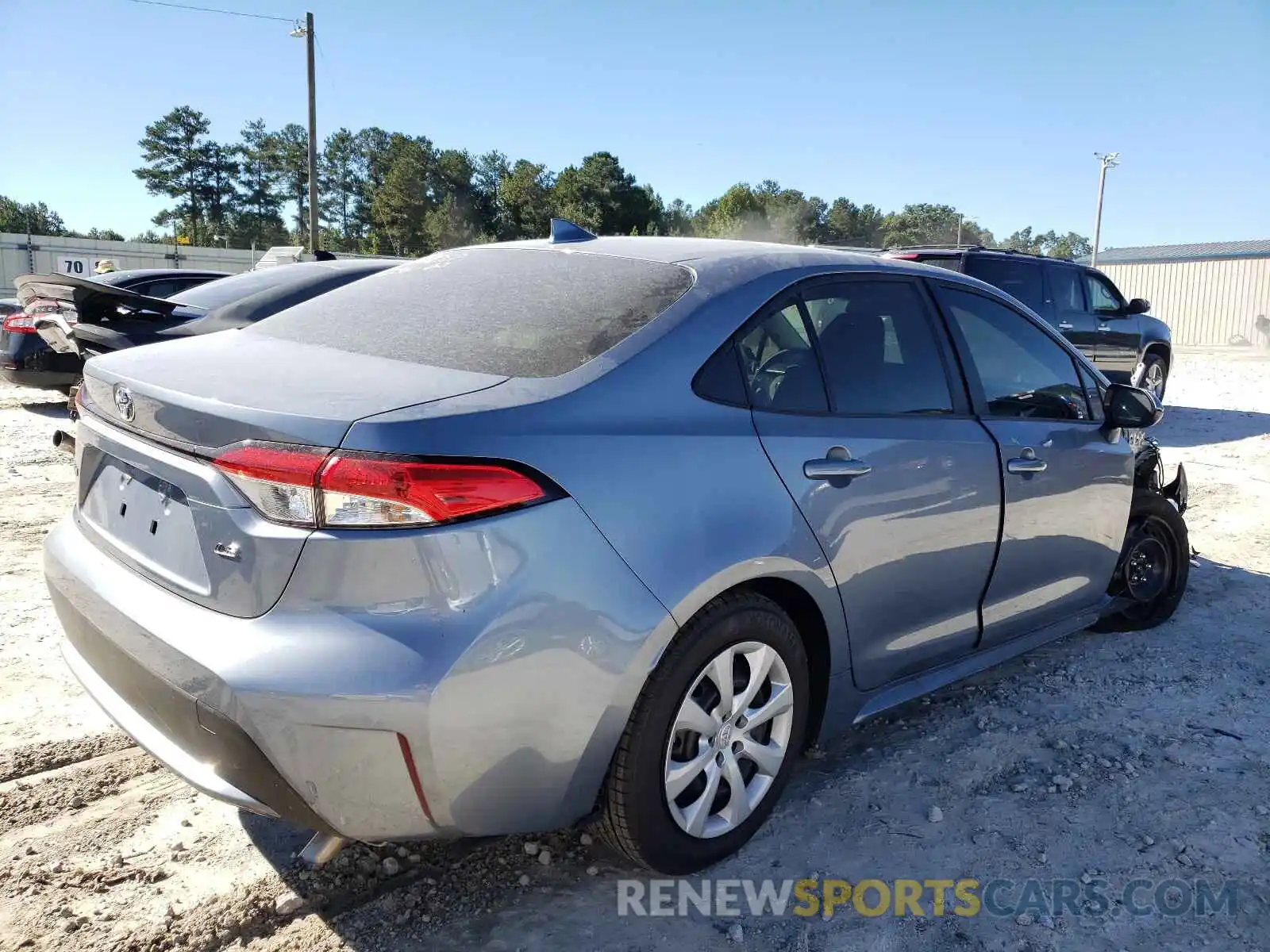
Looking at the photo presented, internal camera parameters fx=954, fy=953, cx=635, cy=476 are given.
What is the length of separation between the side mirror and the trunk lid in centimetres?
274

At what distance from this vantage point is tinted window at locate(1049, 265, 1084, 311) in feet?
34.8

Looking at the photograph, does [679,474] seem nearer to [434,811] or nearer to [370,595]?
[370,595]

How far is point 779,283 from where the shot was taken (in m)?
2.78

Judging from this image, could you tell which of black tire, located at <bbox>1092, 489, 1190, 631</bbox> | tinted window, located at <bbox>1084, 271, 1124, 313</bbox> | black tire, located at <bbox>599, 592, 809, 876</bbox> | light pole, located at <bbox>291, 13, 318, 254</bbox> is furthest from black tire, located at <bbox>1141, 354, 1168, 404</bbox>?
light pole, located at <bbox>291, 13, 318, 254</bbox>

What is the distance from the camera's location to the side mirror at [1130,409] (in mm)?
3803

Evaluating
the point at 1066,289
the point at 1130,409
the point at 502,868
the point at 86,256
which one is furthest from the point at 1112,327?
the point at 86,256

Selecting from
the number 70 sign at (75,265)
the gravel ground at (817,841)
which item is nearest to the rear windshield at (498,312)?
the gravel ground at (817,841)

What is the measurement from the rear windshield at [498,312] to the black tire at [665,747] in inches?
29.1

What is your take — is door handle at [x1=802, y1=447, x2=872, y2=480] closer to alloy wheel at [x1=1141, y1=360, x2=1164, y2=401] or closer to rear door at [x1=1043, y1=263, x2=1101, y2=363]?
rear door at [x1=1043, y1=263, x2=1101, y2=363]

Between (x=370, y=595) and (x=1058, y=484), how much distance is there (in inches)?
105

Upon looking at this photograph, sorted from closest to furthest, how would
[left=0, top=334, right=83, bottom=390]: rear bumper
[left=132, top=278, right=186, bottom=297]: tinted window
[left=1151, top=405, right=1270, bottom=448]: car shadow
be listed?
1. [left=0, top=334, right=83, bottom=390]: rear bumper
2. [left=132, top=278, right=186, bottom=297]: tinted window
3. [left=1151, top=405, right=1270, bottom=448]: car shadow

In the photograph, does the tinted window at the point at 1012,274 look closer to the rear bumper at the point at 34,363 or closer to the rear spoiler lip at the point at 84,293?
the rear spoiler lip at the point at 84,293

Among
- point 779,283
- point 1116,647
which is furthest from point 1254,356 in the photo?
point 779,283

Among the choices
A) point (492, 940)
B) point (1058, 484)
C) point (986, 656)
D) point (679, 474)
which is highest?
point (679, 474)
